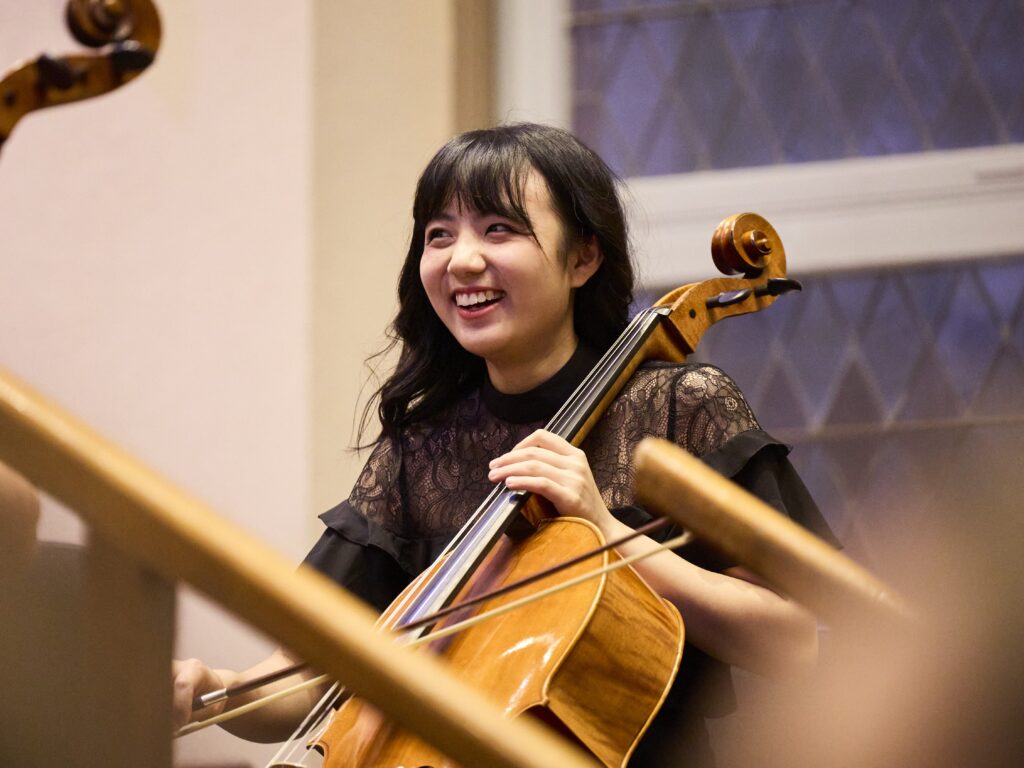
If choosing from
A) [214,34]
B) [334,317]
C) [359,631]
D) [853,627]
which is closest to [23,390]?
[359,631]

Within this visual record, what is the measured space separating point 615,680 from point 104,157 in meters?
1.63

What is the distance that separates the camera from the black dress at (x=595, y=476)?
132cm

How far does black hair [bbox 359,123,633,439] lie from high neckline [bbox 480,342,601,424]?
48mm

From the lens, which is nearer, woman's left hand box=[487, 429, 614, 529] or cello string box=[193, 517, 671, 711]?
cello string box=[193, 517, 671, 711]

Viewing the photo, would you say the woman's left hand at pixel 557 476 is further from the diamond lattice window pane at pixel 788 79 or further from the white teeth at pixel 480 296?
the diamond lattice window pane at pixel 788 79

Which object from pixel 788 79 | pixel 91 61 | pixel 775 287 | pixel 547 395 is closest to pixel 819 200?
pixel 788 79

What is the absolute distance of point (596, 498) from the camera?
1229mm

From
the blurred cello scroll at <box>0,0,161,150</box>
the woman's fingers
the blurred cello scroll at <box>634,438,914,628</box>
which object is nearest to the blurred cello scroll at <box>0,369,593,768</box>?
the blurred cello scroll at <box>634,438,914,628</box>

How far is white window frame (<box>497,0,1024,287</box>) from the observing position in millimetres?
2256

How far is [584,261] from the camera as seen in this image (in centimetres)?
150

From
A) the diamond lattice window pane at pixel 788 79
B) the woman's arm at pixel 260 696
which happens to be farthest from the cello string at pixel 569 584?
Answer: the diamond lattice window pane at pixel 788 79

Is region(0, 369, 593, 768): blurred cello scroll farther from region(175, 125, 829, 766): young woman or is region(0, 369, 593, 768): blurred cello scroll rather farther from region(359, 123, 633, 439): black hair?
region(359, 123, 633, 439): black hair

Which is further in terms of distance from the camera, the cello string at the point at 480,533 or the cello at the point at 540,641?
the cello string at the point at 480,533

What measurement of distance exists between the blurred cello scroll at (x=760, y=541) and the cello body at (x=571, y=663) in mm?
300
